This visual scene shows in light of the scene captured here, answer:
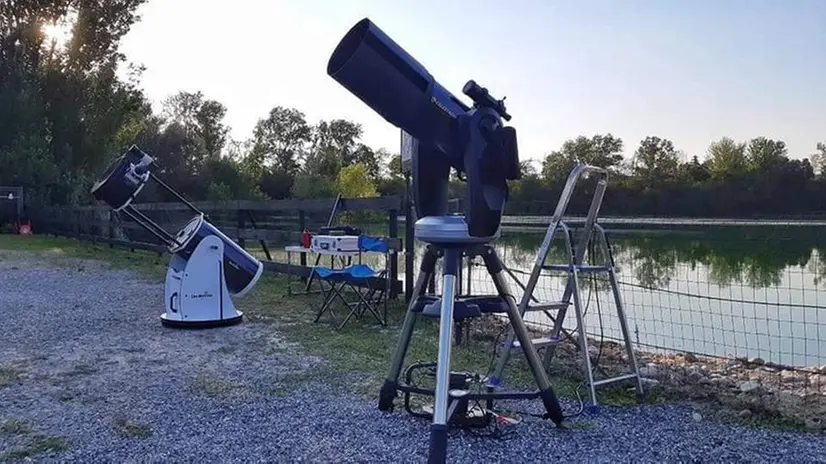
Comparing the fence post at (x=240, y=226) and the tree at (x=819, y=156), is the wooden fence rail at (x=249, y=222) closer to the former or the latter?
the fence post at (x=240, y=226)

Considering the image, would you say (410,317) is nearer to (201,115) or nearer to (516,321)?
(516,321)

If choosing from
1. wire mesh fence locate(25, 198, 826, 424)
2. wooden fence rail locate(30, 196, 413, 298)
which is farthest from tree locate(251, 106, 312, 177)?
wire mesh fence locate(25, 198, 826, 424)

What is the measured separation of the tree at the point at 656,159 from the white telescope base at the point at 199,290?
19.2 m

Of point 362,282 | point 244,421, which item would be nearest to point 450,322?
point 244,421

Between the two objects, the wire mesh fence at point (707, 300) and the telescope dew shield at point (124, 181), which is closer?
the wire mesh fence at point (707, 300)

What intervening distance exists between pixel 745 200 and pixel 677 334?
30.6 feet

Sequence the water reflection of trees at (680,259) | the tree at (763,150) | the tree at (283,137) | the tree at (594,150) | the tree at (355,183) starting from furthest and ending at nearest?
the tree at (283,137), the tree at (594,150), the tree at (355,183), the tree at (763,150), the water reflection of trees at (680,259)

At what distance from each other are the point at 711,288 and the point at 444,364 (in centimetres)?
614

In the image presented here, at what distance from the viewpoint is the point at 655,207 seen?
12.8m

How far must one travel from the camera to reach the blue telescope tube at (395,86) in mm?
1858

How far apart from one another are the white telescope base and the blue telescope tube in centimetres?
288

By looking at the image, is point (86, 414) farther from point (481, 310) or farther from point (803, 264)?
point (803, 264)

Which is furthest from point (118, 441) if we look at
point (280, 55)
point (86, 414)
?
point (280, 55)

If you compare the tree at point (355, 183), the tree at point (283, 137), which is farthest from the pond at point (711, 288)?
the tree at point (283, 137)
